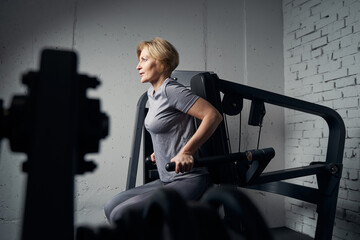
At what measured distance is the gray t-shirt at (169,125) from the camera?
1.33 meters

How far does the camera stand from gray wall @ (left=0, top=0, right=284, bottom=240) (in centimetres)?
226

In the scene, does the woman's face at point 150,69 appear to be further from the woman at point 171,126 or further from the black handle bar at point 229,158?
the black handle bar at point 229,158

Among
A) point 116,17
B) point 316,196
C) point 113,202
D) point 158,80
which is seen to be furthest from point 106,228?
point 116,17

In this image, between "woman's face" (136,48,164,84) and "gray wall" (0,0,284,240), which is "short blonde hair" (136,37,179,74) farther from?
"gray wall" (0,0,284,240)

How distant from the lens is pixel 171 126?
4.51ft

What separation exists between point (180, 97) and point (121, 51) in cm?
138

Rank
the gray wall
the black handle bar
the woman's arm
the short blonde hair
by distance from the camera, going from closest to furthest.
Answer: the black handle bar, the woman's arm, the short blonde hair, the gray wall

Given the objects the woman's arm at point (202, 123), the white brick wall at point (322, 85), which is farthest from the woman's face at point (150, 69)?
the white brick wall at point (322, 85)

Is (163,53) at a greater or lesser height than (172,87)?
greater

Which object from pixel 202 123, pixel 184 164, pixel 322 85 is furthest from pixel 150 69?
pixel 322 85

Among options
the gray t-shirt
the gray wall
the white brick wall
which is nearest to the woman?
the gray t-shirt

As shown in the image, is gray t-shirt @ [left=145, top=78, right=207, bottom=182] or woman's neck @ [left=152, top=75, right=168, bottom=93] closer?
gray t-shirt @ [left=145, top=78, right=207, bottom=182]

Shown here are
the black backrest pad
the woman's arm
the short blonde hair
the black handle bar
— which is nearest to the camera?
the black handle bar

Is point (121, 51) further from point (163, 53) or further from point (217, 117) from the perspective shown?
point (217, 117)
